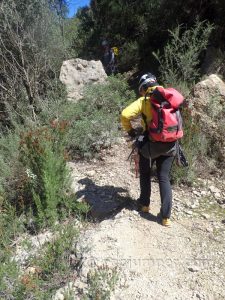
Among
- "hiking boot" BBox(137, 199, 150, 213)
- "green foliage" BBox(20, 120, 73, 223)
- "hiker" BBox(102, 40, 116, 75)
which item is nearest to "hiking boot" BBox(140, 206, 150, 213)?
"hiking boot" BBox(137, 199, 150, 213)

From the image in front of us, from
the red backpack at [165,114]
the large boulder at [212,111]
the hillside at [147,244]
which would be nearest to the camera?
the hillside at [147,244]

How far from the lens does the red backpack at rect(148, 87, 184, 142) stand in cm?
374

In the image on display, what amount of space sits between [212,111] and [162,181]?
2.01 m

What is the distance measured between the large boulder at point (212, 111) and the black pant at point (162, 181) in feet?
4.54

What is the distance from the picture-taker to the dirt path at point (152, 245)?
3.35m

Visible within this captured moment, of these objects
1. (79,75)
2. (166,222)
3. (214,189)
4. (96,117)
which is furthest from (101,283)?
(79,75)

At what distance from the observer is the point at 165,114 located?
3773 millimetres

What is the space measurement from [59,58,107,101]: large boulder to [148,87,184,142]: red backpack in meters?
4.16

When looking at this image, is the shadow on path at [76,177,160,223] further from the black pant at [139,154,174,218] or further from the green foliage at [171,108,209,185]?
the green foliage at [171,108,209,185]

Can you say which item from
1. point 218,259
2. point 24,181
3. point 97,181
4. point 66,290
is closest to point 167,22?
point 97,181

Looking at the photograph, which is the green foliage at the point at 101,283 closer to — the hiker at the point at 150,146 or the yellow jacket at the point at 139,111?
the hiker at the point at 150,146

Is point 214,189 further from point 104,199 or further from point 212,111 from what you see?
point 104,199

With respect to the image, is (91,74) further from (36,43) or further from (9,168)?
(9,168)

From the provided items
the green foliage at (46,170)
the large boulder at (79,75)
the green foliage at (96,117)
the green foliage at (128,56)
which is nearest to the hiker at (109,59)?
the green foliage at (128,56)
